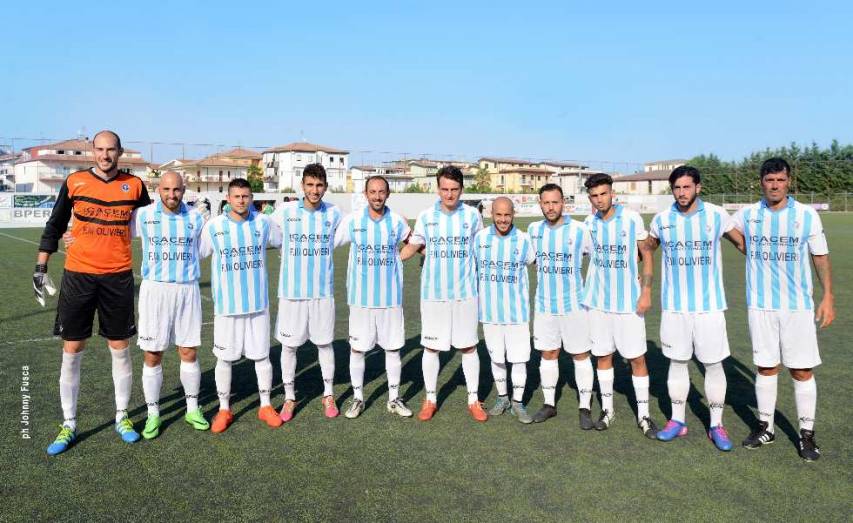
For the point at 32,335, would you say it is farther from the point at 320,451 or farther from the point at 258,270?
the point at 320,451

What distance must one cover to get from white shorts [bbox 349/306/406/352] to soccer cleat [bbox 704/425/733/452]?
2522 millimetres

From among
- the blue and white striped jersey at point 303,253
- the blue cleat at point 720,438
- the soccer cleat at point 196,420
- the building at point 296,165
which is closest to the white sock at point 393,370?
the blue and white striped jersey at point 303,253

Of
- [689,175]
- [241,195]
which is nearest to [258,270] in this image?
[241,195]

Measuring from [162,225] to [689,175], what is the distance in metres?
3.95

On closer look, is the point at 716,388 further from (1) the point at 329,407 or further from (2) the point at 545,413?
(1) the point at 329,407

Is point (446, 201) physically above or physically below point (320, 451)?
above

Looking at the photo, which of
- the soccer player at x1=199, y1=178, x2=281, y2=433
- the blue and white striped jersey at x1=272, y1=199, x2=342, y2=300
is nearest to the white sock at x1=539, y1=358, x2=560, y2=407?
the blue and white striped jersey at x1=272, y1=199, x2=342, y2=300

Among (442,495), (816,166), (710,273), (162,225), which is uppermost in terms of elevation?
(816,166)

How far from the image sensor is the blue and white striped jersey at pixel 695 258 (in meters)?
4.55

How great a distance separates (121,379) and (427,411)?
8.02ft

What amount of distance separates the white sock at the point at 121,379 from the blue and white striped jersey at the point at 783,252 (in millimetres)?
4708

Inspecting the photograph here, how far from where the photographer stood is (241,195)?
4.90 metres

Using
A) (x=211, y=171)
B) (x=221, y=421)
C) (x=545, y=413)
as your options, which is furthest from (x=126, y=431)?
(x=211, y=171)

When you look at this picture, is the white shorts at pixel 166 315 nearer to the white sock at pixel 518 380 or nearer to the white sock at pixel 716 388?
the white sock at pixel 518 380
